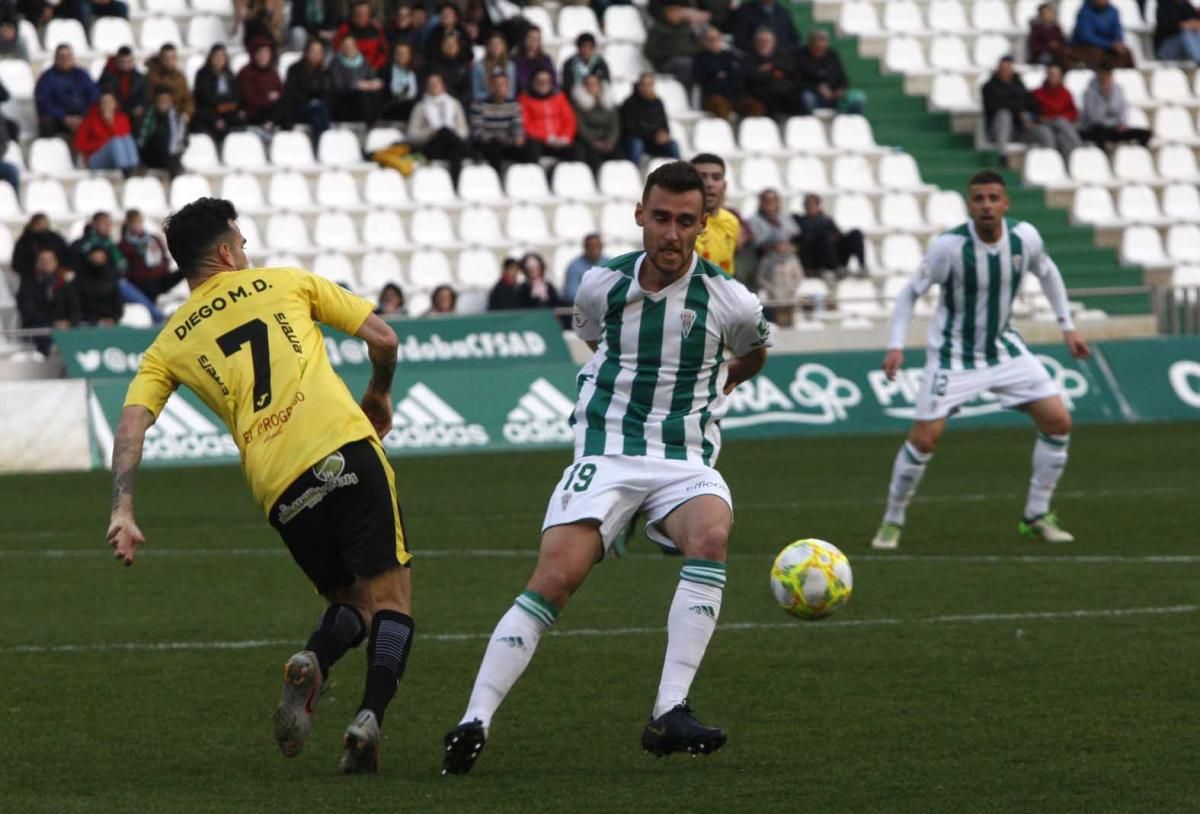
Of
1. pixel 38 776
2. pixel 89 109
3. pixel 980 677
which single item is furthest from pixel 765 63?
pixel 38 776

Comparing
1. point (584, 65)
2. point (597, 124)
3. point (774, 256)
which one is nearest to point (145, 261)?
point (584, 65)

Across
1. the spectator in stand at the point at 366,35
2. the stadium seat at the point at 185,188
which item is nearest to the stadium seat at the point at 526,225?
the spectator in stand at the point at 366,35

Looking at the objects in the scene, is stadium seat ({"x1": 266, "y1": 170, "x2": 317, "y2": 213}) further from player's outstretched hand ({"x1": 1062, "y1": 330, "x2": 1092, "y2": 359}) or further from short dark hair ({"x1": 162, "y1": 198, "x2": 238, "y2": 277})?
short dark hair ({"x1": 162, "y1": 198, "x2": 238, "y2": 277})

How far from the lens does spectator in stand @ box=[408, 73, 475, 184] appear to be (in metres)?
25.8

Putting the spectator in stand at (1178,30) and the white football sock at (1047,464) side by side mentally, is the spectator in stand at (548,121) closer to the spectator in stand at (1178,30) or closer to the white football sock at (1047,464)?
the spectator in stand at (1178,30)

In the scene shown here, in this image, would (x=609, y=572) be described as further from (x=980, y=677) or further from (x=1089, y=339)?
(x=1089, y=339)

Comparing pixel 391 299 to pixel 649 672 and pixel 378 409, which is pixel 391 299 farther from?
pixel 378 409

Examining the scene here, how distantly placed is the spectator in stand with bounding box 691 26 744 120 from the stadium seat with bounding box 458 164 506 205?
3407 mm

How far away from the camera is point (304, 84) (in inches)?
1012

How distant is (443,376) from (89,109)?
6.30 m

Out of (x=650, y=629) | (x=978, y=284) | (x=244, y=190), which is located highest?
(x=978, y=284)

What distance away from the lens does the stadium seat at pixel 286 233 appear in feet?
81.6

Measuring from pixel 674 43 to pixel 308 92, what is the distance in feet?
17.0

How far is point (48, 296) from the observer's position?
2252 centimetres
